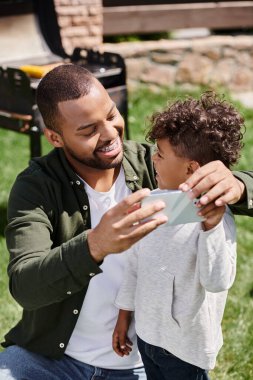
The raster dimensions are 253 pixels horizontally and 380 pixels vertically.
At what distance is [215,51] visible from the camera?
8.63 metres

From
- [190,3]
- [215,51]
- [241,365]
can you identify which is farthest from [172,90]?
[241,365]

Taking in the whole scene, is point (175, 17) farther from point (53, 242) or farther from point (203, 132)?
point (203, 132)

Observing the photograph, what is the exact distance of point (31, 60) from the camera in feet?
20.9

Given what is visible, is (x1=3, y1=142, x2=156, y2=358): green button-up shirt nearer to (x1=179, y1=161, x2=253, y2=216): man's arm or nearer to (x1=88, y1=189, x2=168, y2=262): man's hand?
(x1=88, y1=189, x2=168, y2=262): man's hand

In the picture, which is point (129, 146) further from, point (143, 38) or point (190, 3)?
point (190, 3)

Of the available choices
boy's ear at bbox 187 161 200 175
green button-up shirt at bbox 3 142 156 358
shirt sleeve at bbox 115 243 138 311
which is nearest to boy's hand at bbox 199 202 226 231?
boy's ear at bbox 187 161 200 175

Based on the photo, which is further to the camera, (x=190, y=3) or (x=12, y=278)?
(x=190, y=3)

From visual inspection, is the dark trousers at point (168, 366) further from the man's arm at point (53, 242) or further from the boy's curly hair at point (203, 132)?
the boy's curly hair at point (203, 132)

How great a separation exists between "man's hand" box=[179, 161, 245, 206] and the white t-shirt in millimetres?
688

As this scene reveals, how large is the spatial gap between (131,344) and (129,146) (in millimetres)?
745

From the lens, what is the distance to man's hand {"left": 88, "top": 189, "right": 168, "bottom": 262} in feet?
5.83

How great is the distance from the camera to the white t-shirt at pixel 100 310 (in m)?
2.60

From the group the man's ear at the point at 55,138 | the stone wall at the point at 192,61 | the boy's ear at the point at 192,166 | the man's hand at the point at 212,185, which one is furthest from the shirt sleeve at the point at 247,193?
the stone wall at the point at 192,61

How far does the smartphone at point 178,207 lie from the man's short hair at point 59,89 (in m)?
0.70
